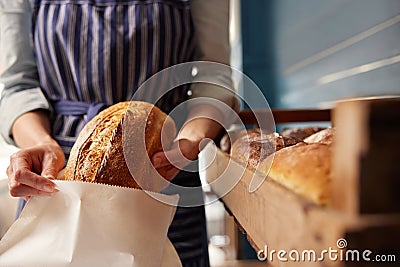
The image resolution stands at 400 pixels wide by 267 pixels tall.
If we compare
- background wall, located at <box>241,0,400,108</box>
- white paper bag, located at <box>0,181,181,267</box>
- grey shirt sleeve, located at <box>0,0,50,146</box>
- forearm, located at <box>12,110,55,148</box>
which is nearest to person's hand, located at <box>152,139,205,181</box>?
white paper bag, located at <box>0,181,181,267</box>

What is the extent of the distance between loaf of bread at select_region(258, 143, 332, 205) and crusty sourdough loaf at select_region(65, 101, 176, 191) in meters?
Answer: 0.24

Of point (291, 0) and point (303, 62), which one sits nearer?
point (303, 62)

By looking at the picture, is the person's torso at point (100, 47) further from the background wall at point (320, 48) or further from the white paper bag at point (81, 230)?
the background wall at point (320, 48)

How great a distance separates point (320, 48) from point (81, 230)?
5.65 feet

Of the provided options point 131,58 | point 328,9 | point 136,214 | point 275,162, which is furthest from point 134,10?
point 328,9

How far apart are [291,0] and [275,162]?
2292mm

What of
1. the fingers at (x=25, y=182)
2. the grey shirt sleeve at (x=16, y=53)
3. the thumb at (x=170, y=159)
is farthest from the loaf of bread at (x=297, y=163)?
the grey shirt sleeve at (x=16, y=53)

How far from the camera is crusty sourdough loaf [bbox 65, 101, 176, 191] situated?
2.38ft

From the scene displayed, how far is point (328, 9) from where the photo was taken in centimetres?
202

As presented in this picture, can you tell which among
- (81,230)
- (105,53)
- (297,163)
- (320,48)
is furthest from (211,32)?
(320,48)

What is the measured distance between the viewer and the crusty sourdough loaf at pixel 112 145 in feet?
2.38

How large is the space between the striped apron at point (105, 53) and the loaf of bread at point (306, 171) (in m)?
0.62

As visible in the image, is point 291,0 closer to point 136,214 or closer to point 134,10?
point 134,10

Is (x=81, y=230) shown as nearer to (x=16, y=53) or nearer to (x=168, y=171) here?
(x=168, y=171)
